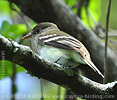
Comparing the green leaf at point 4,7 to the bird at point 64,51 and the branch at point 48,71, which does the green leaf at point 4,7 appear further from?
the branch at point 48,71

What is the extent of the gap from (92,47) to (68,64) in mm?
1306

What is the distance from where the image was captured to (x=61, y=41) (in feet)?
9.53

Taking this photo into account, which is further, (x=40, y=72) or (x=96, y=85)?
(x=96, y=85)

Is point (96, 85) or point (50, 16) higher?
point (50, 16)

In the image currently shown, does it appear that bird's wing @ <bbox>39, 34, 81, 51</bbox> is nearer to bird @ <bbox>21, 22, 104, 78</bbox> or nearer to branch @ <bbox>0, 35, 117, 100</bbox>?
bird @ <bbox>21, 22, 104, 78</bbox>

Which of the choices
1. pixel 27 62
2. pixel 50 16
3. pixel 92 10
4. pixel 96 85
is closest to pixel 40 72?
pixel 27 62

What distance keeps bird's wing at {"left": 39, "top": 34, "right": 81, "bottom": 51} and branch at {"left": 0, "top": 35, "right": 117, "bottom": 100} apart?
0.38m

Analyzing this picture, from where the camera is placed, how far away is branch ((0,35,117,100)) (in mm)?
2062

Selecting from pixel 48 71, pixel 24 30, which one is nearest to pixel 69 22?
pixel 24 30

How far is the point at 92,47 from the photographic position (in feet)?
13.3

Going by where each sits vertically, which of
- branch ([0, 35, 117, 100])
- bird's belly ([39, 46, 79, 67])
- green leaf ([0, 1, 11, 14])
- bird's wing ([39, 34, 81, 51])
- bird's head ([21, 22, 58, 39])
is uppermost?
green leaf ([0, 1, 11, 14])

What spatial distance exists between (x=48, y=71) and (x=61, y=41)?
0.69 m

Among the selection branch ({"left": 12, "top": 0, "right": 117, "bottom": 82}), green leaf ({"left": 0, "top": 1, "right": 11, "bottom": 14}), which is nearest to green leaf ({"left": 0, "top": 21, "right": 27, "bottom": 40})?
branch ({"left": 12, "top": 0, "right": 117, "bottom": 82})

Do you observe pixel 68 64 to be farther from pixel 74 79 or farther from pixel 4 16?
pixel 4 16
